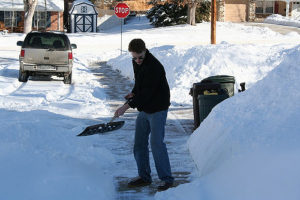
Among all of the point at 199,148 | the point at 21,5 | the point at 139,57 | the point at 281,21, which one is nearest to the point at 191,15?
the point at 281,21

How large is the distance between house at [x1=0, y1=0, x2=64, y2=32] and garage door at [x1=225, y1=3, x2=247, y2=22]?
18.1m

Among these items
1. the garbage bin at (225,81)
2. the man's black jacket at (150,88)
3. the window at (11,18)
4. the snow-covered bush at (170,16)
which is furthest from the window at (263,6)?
the man's black jacket at (150,88)

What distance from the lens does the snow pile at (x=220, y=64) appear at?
16281 millimetres

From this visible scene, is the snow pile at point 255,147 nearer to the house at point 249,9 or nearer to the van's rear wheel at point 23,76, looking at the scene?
the van's rear wheel at point 23,76

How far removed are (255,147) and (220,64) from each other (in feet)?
36.8

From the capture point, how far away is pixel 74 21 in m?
53.3

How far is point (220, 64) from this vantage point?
17.0 m

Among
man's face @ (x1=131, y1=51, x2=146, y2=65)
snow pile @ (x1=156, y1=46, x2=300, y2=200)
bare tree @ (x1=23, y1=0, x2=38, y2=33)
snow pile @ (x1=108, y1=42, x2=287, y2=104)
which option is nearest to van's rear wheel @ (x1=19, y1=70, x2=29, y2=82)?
snow pile @ (x1=108, y1=42, x2=287, y2=104)

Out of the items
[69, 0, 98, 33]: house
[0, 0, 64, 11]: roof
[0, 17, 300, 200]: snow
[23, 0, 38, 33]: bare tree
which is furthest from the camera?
[69, 0, 98, 33]: house

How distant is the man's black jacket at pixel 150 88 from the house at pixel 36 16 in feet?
151

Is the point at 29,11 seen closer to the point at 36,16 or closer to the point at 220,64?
the point at 36,16

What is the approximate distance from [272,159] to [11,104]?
8.81 metres

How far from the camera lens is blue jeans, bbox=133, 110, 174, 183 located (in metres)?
6.46

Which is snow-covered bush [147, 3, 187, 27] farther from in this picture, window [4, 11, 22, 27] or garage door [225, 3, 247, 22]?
window [4, 11, 22, 27]
